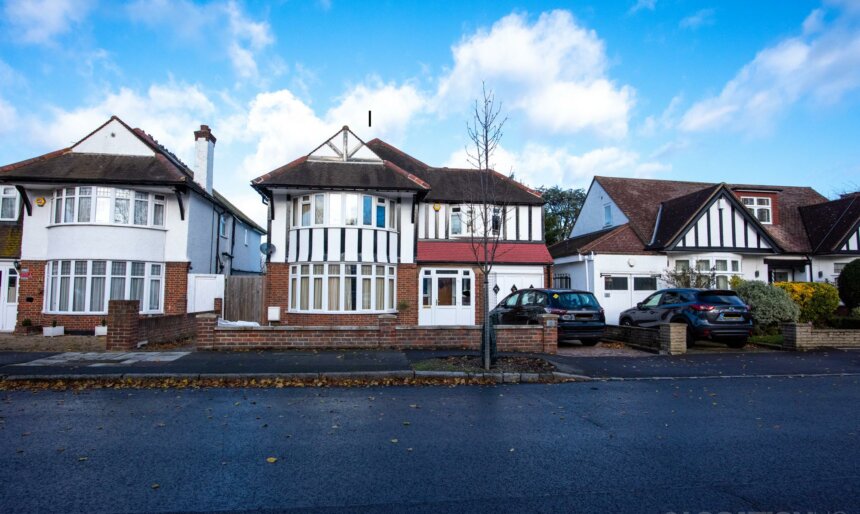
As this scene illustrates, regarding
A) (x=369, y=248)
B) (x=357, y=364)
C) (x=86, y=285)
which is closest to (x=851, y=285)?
(x=369, y=248)

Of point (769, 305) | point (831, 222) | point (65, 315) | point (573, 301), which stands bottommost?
point (65, 315)

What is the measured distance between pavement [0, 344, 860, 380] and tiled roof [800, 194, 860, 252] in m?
12.4

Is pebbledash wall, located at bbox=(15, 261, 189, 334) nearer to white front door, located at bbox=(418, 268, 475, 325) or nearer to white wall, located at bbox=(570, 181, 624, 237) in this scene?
white front door, located at bbox=(418, 268, 475, 325)

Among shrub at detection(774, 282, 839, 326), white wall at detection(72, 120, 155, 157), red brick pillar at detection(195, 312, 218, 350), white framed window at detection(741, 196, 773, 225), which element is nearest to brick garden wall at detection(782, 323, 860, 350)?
shrub at detection(774, 282, 839, 326)

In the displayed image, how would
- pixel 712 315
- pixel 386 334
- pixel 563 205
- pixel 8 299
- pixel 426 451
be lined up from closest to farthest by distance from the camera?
pixel 426 451 → pixel 386 334 → pixel 712 315 → pixel 8 299 → pixel 563 205

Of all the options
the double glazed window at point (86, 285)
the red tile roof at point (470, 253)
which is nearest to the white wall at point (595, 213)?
the red tile roof at point (470, 253)

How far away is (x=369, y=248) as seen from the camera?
1791cm

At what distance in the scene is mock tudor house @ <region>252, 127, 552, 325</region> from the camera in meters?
17.6

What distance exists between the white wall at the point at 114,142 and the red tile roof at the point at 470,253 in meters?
10.5

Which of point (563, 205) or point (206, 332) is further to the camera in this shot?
point (563, 205)

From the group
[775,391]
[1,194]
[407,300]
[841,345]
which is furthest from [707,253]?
[1,194]

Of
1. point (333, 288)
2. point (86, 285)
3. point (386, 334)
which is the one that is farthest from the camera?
point (333, 288)

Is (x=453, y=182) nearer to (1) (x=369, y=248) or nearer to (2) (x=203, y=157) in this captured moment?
(1) (x=369, y=248)

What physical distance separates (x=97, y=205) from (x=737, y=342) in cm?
1958
